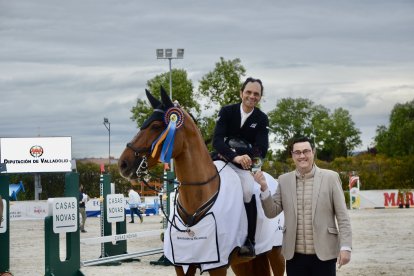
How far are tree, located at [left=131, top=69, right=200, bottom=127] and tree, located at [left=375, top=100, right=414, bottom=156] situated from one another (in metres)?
35.1

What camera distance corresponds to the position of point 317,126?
316 ft

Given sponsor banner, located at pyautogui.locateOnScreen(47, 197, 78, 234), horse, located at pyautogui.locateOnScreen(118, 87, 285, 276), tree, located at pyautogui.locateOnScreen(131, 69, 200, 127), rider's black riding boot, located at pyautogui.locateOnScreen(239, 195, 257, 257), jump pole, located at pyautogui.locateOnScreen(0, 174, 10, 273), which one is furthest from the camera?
tree, located at pyautogui.locateOnScreen(131, 69, 200, 127)

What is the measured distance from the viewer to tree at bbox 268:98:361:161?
316ft

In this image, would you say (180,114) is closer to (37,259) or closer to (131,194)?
(37,259)

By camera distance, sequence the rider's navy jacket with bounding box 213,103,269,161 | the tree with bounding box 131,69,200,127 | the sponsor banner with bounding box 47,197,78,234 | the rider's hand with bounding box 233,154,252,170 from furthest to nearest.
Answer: the tree with bounding box 131,69,200,127 < the sponsor banner with bounding box 47,197,78,234 < the rider's navy jacket with bounding box 213,103,269,161 < the rider's hand with bounding box 233,154,252,170

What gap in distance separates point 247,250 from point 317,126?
9021cm

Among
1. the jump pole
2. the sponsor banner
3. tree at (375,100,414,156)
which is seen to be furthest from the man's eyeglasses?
tree at (375,100,414,156)

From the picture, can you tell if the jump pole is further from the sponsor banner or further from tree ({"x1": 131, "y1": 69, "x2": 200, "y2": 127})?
tree ({"x1": 131, "y1": 69, "x2": 200, "y2": 127})

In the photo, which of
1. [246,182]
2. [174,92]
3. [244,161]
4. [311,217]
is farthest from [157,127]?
[174,92]

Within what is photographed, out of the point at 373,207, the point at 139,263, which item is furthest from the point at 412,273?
the point at 373,207

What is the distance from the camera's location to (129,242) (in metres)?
22.1

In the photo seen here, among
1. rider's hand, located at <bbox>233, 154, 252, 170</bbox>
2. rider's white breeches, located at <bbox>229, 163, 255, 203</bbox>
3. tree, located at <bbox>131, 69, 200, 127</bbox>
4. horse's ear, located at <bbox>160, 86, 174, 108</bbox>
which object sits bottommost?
rider's white breeches, located at <bbox>229, 163, 255, 203</bbox>

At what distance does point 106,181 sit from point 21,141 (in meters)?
46.0

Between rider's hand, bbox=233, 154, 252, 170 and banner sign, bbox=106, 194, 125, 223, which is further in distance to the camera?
banner sign, bbox=106, 194, 125, 223
